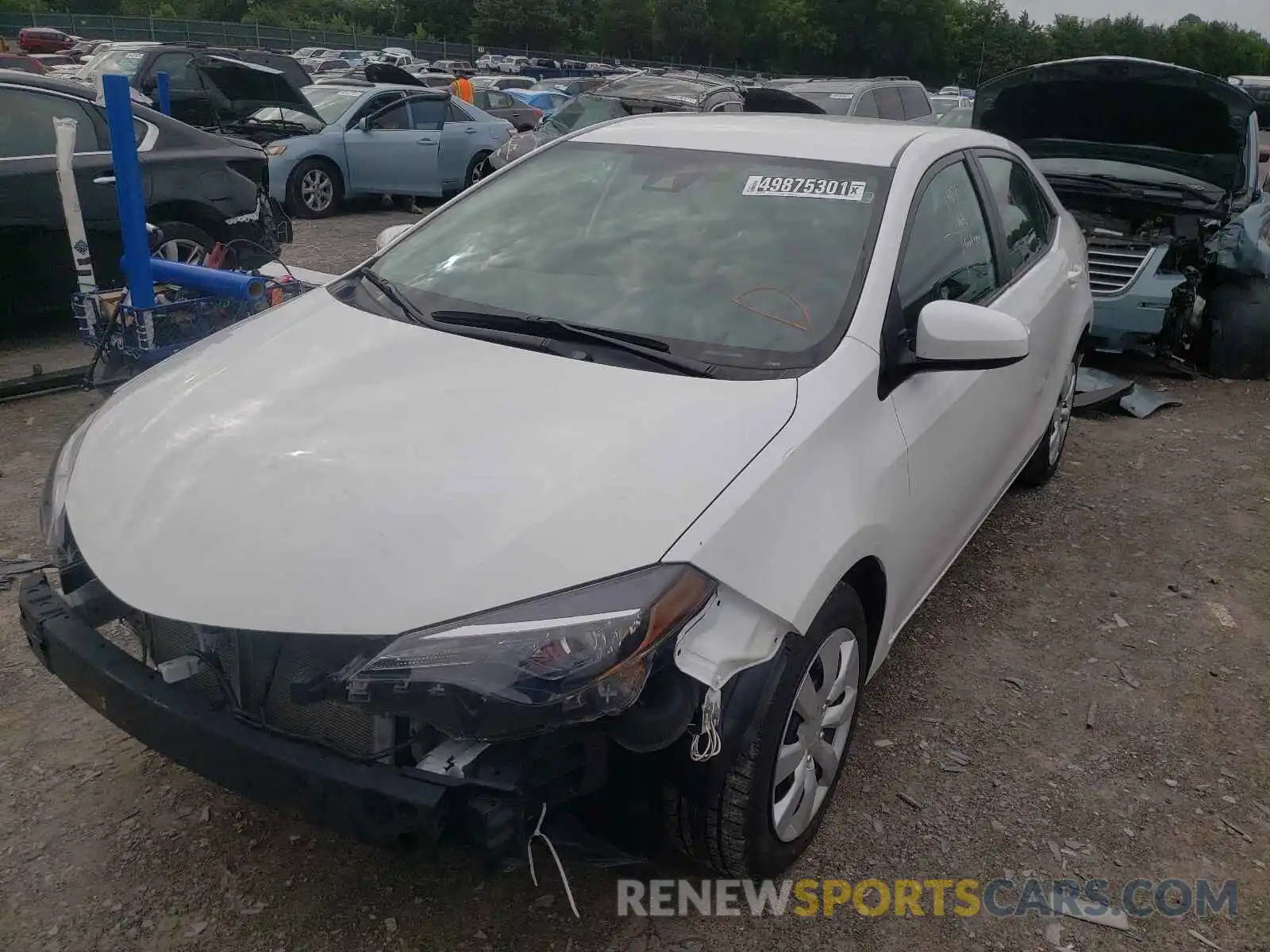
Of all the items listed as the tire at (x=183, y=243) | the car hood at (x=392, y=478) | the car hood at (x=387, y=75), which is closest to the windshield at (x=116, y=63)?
the car hood at (x=387, y=75)

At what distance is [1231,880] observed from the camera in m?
2.64

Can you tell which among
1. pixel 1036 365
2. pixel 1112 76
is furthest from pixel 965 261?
pixel 1112 76

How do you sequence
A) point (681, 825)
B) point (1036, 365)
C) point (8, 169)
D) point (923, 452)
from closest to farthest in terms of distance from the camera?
point (681, 825)
point (923, 452)
point (1036, 365)
point (8, 169)

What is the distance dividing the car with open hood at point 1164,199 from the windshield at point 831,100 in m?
4.86

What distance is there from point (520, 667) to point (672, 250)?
1.54 meters

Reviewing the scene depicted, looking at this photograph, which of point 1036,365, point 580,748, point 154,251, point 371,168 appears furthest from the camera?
point 371,168

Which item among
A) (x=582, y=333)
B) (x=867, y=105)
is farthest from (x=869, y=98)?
(x=582, y=333)

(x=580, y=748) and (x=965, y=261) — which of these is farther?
(x=965, y=261)

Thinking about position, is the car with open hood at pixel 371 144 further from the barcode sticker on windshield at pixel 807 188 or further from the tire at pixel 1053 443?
the barcode sticker on windshield at pixel 807 188

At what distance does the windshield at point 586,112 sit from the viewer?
38.3ft

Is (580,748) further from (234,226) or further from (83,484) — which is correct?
(234,226)

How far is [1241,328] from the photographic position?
6.83 metres

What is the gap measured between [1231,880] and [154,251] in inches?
239

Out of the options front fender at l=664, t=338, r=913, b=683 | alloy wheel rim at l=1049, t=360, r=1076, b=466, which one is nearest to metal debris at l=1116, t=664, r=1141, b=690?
front fender at l=664, t=338, r=913, b=683
